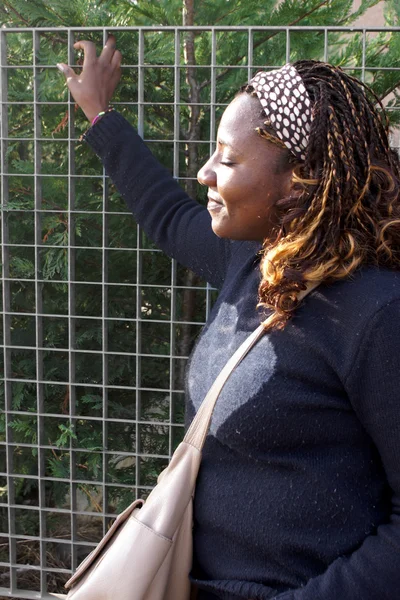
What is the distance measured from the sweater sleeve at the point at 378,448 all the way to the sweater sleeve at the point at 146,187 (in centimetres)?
85

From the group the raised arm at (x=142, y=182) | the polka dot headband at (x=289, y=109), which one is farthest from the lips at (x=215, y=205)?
the raised arm at (x=142, y=182)

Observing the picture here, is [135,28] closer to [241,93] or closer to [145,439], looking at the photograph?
[241,93]

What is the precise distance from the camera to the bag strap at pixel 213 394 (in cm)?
157

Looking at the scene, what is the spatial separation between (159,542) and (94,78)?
4.78 feet

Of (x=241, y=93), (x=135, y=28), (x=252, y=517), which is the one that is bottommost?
(x=252, y=517)

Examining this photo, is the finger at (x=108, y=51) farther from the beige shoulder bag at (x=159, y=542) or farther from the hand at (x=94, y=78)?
the beige shoulder bag at (x=159, y=542)

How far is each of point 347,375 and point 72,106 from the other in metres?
1.47

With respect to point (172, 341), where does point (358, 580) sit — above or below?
below

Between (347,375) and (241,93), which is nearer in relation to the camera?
(347,375)

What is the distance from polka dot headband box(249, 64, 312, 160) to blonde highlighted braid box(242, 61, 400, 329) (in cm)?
2

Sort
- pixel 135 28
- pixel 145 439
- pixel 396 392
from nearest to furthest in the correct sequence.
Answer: pixel 396 392
pixel 135 28
pixel 145 439

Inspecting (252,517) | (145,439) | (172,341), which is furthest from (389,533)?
(145,439)

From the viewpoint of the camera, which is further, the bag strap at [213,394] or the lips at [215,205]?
the lips at [215,205]

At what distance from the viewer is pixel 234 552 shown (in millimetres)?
1601
